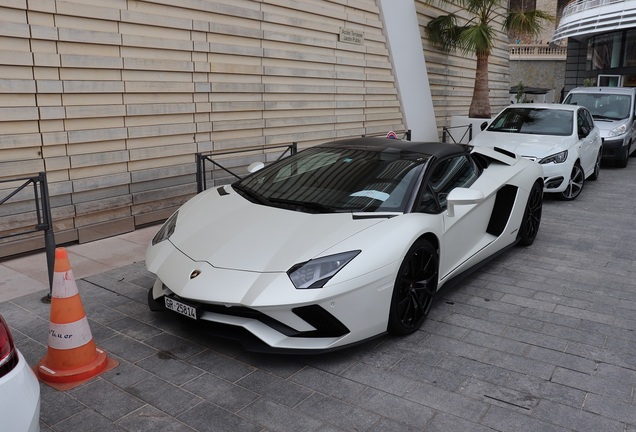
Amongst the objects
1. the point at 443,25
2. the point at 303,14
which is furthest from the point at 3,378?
the point at 443,25

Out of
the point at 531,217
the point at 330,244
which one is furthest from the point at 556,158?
the point at 330,244

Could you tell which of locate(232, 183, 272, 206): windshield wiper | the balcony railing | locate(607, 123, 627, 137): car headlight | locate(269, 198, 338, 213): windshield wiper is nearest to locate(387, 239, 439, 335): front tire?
locate(269, 198, 338, 213): windshield wiper

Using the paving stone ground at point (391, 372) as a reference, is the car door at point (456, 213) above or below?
above

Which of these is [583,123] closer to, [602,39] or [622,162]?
[622,162]

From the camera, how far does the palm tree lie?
13.3m

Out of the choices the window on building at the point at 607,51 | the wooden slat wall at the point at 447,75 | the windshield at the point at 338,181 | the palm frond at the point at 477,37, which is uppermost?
the window on building at the point at 607,51

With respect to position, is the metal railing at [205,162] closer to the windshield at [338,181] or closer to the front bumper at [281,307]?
the windshield at [338,181]

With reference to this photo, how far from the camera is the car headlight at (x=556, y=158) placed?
29.4ft

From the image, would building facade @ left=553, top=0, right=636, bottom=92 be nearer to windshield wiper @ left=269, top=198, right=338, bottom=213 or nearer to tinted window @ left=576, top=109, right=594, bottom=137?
tinted window @ left=576, top=109, right=594, bottom=137

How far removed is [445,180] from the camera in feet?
15.8

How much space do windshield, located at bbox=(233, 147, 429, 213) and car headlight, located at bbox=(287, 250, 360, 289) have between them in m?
0.66

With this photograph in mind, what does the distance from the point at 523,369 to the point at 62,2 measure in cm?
569

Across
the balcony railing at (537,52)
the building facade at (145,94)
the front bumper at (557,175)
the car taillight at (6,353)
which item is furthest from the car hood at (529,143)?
the balcony railing at (537,52)

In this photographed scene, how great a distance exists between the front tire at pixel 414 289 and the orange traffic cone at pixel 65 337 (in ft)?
6.43
